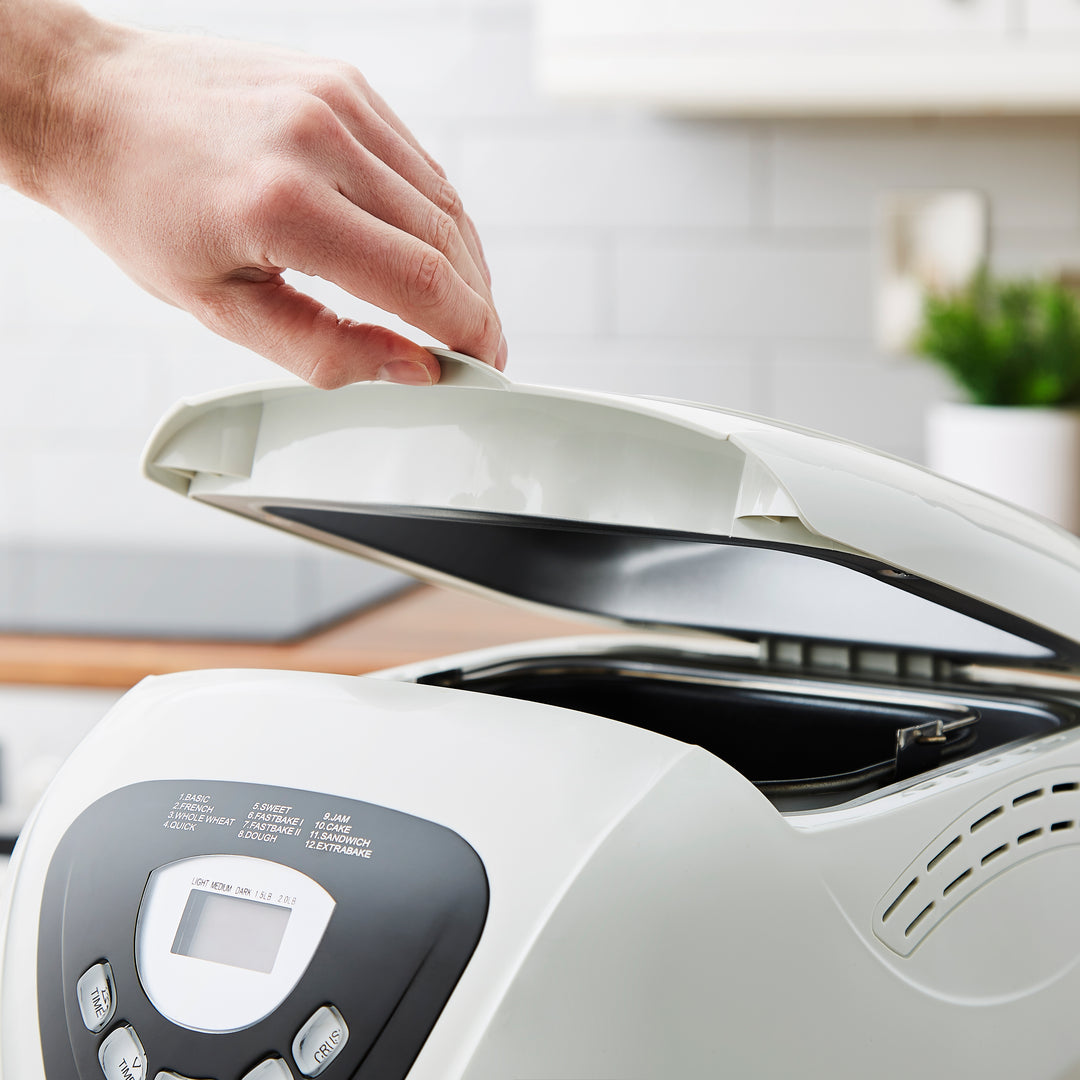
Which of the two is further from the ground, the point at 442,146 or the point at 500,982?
the point at 442,146

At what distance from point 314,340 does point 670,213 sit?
1087 millimetres

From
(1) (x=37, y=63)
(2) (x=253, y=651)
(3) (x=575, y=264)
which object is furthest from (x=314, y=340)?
(3) (x=575, y=264)

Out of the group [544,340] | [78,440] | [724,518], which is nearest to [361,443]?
[724,518]

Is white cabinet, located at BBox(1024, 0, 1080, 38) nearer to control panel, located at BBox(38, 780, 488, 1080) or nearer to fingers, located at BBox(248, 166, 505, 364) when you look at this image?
A: fingers, located at BBox(248, 166, 505, 364)

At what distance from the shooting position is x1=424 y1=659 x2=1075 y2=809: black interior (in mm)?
442

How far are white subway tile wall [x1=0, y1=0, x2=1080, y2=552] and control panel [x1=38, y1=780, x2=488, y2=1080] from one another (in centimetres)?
111

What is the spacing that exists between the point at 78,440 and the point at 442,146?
1.95 ft

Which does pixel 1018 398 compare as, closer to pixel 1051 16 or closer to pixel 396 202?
pixel 1051 16

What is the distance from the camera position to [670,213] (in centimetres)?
140

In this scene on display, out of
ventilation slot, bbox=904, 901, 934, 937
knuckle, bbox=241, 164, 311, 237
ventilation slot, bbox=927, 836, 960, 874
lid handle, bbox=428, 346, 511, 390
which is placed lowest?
ventilation slot, bbox=904, 901, 934, 937

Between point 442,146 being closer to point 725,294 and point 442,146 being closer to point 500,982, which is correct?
point 725,294

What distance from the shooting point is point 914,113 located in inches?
52.4

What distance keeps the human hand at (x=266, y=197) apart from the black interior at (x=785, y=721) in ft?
0.60

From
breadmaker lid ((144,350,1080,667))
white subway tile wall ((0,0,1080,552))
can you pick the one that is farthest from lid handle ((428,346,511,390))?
white subway tile wall ((0,0,1080,552))
